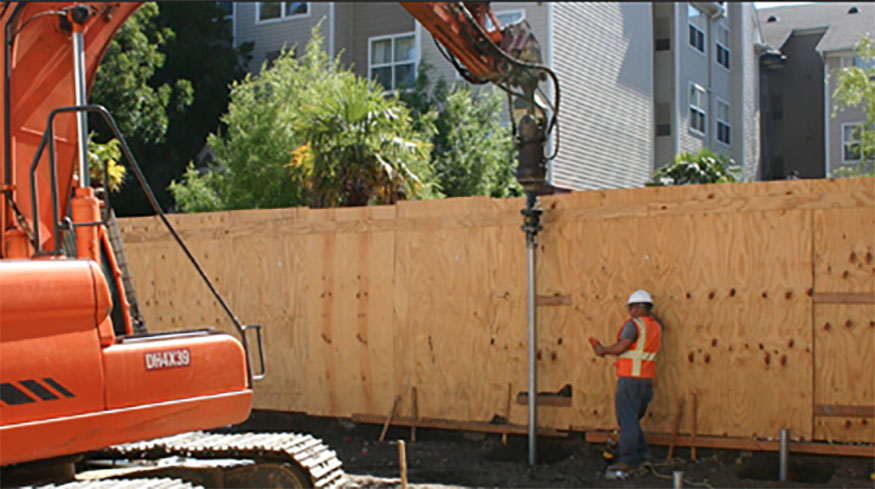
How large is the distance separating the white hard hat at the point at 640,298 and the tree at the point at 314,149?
651 centimetres

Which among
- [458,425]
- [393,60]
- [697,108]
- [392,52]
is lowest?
[458,425]

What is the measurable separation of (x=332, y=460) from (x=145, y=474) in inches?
57.1

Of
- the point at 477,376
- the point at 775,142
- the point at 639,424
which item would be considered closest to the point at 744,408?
the point at 639,424

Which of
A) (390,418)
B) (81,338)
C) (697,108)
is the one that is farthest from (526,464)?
(697,108)

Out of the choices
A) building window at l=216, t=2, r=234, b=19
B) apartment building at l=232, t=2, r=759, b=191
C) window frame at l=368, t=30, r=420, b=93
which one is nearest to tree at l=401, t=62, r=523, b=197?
apartment building at l=232, t=2, r=759, b=191

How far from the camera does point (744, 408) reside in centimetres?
909

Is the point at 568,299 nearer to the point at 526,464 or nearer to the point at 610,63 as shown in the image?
the point at 526,464

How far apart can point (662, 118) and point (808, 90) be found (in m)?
4.21

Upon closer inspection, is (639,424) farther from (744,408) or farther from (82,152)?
(82,152)

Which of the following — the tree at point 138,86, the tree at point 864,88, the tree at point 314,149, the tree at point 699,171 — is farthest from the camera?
the tree at point 138,86

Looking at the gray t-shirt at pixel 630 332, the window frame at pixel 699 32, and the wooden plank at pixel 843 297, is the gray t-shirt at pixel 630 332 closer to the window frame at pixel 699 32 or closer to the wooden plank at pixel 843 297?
the wooden plank at pixel 843 297

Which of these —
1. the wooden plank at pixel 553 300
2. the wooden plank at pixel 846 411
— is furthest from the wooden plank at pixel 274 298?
the wooden plank at pixel 846 411

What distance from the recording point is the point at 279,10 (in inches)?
1122

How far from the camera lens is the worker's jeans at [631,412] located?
9.00 m
